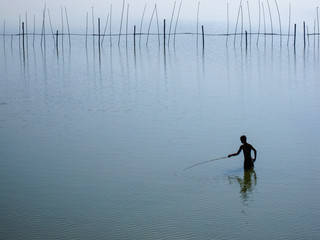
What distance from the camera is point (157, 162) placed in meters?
9.79

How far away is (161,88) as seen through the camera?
1978cm

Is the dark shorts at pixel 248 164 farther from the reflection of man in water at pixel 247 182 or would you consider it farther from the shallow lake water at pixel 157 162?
the shallow lake water at pixel 157 162

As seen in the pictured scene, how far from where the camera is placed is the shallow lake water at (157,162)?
22.9 feet

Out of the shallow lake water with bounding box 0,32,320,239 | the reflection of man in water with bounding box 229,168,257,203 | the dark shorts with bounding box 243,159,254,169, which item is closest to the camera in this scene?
the shallow lake water with bounding box 0,32,320,239

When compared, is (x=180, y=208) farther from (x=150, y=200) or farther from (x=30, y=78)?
(x=30, y=78)

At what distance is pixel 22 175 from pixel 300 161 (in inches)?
182

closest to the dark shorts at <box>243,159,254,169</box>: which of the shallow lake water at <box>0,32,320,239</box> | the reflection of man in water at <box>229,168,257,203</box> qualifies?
the reflection of man in water at <box>229,168,257,203</box>

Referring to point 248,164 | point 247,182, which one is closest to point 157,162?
point 248,164

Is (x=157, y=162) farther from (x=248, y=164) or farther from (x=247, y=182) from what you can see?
(x=247, y=182)

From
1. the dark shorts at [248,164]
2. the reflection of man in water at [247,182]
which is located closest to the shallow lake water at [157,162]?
the reflection of man in water at [247,182]

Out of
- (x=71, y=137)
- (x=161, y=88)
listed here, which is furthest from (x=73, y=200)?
(x=161, y=88)

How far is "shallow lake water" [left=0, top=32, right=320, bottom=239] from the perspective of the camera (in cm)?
697

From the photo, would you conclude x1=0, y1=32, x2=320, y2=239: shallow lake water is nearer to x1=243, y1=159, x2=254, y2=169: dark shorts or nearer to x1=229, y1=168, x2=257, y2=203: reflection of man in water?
x1=229, y1=168, x2=257, y2=203: reflection of man in water

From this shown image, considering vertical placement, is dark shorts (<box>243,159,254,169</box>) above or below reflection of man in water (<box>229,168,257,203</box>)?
above
